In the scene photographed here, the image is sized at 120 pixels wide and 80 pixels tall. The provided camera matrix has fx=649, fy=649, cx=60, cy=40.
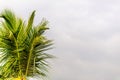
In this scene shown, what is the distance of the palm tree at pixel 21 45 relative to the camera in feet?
99.6

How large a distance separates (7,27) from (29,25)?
103 cm

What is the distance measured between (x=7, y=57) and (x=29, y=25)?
5.97ft

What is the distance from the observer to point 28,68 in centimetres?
3050

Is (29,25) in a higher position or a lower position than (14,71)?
higher

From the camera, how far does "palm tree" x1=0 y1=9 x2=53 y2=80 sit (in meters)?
30.4

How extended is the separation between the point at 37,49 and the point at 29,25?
4.03 feet

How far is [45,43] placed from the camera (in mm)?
30672

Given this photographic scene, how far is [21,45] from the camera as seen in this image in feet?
99.9

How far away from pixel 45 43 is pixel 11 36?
1644 mm

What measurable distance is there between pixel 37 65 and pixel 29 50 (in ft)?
2.63

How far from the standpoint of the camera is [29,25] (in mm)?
30484

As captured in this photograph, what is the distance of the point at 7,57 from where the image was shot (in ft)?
99.8

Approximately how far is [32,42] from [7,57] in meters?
1.37

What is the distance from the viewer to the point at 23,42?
30.5 m
